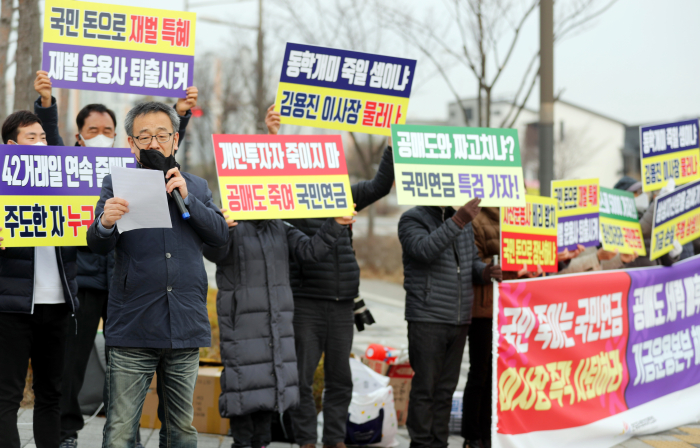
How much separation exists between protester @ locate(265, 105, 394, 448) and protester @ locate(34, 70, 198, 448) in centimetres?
105

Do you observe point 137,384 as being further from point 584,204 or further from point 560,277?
point 584,204

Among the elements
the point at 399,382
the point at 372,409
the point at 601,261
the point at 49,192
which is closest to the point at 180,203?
the point at 49,192

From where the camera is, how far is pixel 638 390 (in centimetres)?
526

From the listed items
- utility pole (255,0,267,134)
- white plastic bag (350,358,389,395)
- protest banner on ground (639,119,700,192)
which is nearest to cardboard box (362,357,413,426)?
white plastic bag (350,358,389,395)

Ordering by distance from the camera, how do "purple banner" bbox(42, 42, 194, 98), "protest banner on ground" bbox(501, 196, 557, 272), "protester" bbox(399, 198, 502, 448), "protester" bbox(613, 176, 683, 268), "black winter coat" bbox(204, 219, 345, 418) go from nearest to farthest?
"black winter coat" bbox(204, 219, 345, 418) < "purple banner" bbox(42, 42, 194, 98) < "protester" bbox(399, 198, 502, 448) < "protest banner on ground" bbox(501, 196, 557, 272) < "protester" bbox(613, 176, 683, 268)

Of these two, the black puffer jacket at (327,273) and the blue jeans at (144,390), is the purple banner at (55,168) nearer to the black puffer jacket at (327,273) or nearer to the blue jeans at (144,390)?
the blue jeans at (144,390)

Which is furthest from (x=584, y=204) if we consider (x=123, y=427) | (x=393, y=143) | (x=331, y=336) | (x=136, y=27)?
(x=123, y=427)

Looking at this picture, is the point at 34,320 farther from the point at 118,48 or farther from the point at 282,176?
the point at 118,48

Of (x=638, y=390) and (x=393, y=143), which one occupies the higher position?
(x=393, y=143)

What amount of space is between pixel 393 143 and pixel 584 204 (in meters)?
1.93

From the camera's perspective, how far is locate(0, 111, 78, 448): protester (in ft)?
11.5

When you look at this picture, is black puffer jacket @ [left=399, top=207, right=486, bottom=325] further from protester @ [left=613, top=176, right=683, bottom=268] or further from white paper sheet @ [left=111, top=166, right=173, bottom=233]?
protester @ [left=613, top=176, right=683, bottom=268]

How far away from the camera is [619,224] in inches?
232

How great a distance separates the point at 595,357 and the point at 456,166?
68.4 inches
